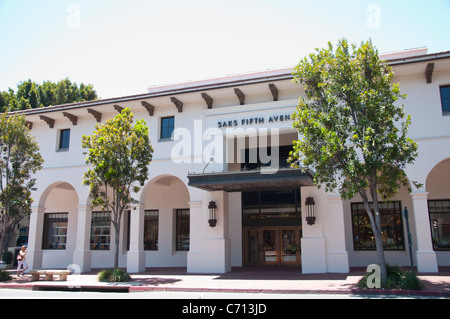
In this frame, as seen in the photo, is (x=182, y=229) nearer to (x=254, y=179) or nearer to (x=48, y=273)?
(x=48, y=273)

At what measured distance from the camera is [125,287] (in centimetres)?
1359

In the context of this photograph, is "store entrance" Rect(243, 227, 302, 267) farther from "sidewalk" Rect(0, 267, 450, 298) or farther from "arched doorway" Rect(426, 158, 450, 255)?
"arched doorway" Rect(426, 158, 450, 255)

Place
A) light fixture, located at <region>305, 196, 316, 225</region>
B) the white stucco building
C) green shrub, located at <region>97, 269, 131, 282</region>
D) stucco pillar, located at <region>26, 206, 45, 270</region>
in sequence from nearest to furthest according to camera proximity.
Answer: green shrub, located at <region>97, 269, 131, 282</region>, the white stucco building, light fixture, located at <region>305, 196, 316, 225</region>, stucco pillar, located at <region>26, 206, 45, 270</region>

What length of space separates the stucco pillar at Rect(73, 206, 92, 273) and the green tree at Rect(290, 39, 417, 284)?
41.9ft

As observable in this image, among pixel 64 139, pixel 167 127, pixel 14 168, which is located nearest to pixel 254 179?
pixel 167 127

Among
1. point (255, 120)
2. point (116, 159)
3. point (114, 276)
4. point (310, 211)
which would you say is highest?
point (255, 120)

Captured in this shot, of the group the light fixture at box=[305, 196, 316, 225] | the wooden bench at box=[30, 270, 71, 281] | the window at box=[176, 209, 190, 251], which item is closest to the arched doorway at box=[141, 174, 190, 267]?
the window at box=[176, 209, 190, 251]

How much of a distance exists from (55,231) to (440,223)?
2219 centimetres

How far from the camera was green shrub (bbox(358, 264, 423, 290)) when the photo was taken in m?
11.4

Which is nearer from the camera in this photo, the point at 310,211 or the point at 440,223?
the point at 310,211

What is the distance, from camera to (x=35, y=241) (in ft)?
68.6

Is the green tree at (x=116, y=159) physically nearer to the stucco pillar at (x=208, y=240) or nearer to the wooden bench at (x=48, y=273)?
the wooden bench at (x=48, y=273)
